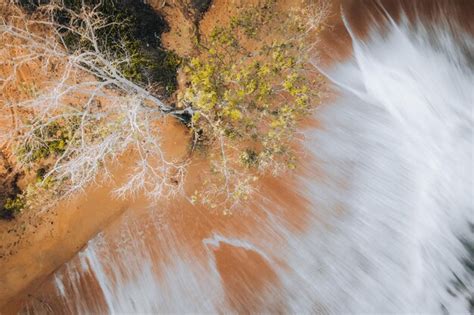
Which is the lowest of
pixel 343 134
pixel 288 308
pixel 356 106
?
pixel 288 308

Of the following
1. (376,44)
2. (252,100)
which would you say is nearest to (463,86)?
(376,44)

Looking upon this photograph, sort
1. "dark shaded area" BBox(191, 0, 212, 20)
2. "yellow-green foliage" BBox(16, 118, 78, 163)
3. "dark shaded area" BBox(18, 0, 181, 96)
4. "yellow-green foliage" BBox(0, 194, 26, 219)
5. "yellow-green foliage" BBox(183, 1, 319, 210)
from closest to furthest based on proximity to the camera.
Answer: "yellow-green foliage" BBox(183, 1, 319, 210) → "yellow-green foliage" BBox(16, 118, 78, 163) → "dark shaded area" BBox(18, 0, 181, 96) → "yellow-green foliage" BBox(0, 194, 26, 219) → "dark shaded area" BBox(191, 0, 212, 20)

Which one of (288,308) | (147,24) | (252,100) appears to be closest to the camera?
(288,308)

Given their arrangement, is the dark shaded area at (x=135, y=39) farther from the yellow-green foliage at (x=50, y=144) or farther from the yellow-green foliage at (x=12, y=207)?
the yellow-green foliage at (x=12, y=207)

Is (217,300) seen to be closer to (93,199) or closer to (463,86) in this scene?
(93,199)

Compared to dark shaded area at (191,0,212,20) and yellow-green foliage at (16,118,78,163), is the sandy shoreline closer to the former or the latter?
yellow-green foliage at (16,118,78,163)

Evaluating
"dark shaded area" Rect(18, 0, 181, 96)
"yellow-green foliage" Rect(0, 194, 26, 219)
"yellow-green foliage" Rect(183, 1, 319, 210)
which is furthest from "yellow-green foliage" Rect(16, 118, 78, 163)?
"yellow-green foliage" Rect(183, 1, 319, 210)
